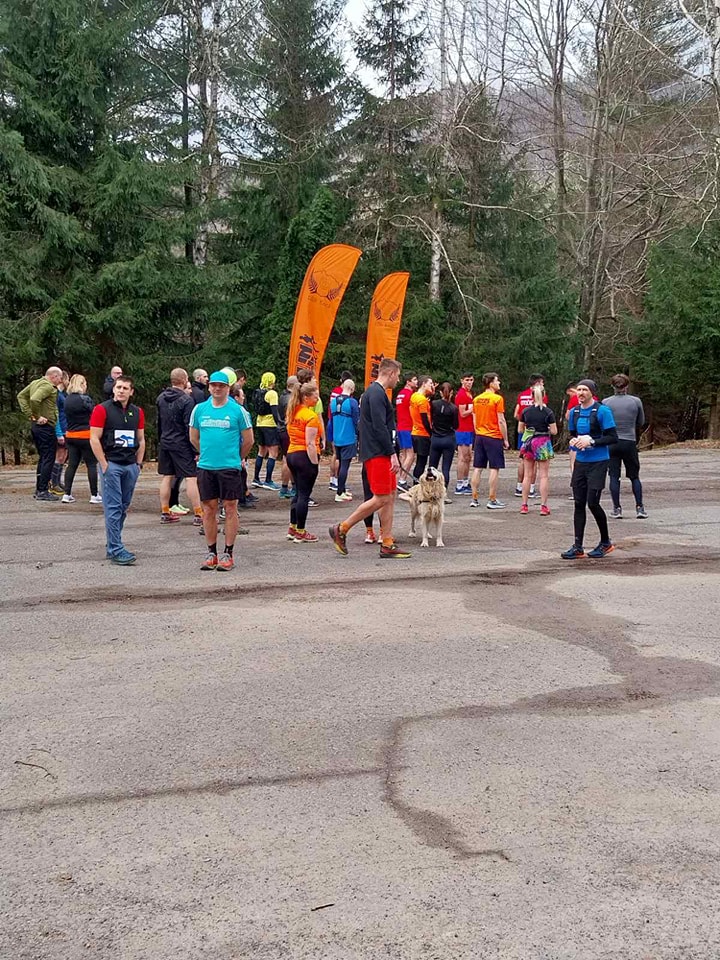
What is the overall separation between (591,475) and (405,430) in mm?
7025

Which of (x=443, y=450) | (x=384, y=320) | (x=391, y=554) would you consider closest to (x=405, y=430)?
(x=443, y=450)

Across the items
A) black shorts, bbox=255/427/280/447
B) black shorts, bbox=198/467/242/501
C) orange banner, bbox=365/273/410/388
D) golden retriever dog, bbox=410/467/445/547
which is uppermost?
orange banner, bbox=365/273/410/388

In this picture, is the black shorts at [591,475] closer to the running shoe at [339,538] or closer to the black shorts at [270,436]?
the running shoe at [339,538]

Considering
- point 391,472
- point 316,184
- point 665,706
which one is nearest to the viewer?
point 665,706

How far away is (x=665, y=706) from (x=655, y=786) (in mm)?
1100

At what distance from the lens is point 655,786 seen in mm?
4004

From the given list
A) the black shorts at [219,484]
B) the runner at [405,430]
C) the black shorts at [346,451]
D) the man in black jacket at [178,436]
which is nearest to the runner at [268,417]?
the black shorts at [346,451]

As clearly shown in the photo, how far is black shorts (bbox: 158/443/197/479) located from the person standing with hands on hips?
2.41 metres

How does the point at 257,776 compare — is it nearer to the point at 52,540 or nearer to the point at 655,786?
the point at 655,786

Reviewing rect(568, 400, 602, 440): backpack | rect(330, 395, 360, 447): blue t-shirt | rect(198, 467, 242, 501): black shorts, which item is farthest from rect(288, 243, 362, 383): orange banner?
rect(198, 467, 242, 501): black shorts

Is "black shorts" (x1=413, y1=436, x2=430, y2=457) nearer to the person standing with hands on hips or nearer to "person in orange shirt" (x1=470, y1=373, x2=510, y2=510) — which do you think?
"person in orange shirt" (x1=470, y1=373, x2=510, y2=510)

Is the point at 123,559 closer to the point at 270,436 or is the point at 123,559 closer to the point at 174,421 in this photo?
the point at 174,421

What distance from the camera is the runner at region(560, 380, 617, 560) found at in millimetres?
9229

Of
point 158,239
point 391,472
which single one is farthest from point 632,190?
point 391,472
